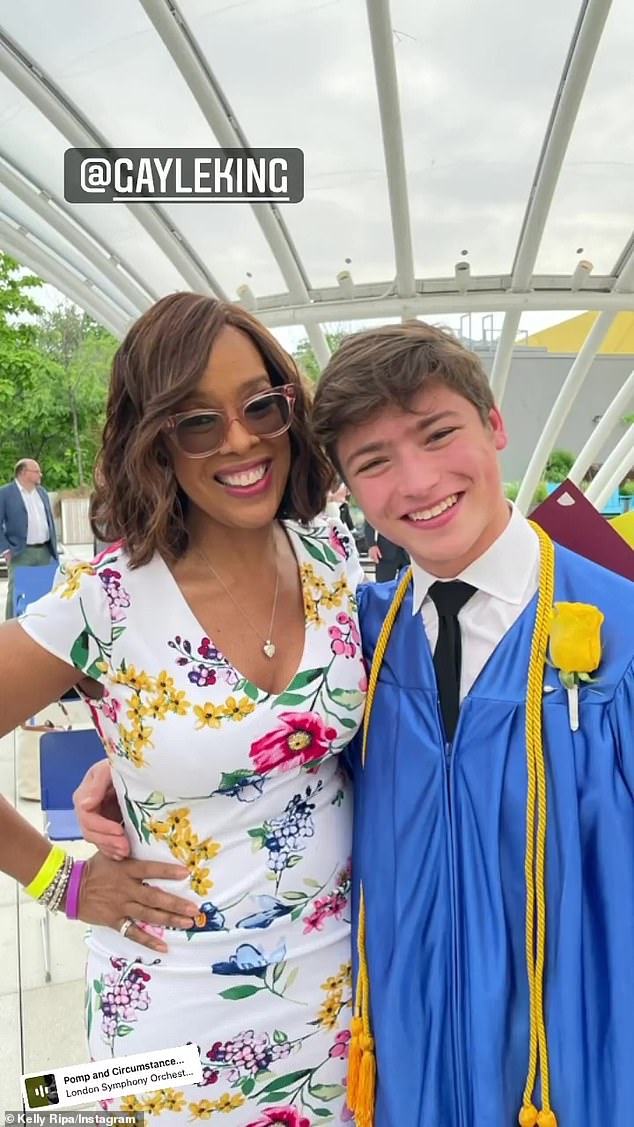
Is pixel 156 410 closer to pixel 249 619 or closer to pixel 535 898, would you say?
pixel 249 619

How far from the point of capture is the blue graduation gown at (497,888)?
108cm

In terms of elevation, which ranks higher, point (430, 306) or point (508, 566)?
→ point (430, 306)

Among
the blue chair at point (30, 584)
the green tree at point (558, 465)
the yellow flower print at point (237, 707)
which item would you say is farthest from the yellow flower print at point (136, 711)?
the green tree at point (558, 465)

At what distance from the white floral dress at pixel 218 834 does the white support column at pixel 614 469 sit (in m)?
13.5

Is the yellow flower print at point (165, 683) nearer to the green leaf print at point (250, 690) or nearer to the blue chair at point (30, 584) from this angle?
the green leaf print at point (250, 690)

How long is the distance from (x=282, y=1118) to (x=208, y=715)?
0.70 meters

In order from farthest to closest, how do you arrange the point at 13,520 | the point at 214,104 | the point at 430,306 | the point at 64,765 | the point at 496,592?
the point at 430,306
the point at 13,520
the point at 214,104
the point at 64,765
the point at 496,592

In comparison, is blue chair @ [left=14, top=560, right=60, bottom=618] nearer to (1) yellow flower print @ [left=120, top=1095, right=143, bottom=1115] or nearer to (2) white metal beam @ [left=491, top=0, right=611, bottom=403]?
(2) white metal beam @ [left=491, top=0, right=611, bottom=403]

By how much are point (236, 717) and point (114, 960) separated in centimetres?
49

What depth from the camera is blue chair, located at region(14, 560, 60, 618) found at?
5.88m

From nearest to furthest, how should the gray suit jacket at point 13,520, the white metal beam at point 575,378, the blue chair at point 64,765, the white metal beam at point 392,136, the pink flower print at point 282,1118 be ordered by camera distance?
the pink flower print at point 282,1118, the blue chair at point 64,765, the white metal beam at point 392,136, the gray suit jacket at point 13,520, the white metal beam at point 575,378

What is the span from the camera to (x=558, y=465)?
87.8ft

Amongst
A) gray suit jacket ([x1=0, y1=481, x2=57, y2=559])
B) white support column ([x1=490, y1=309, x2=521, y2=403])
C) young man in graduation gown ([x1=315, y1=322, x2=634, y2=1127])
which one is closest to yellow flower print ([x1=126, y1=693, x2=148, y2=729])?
young man in graduation gown ([x1=315, y1=322, x2=634, y2=1127])

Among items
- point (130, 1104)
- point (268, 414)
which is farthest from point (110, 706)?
point (130, 1104)
